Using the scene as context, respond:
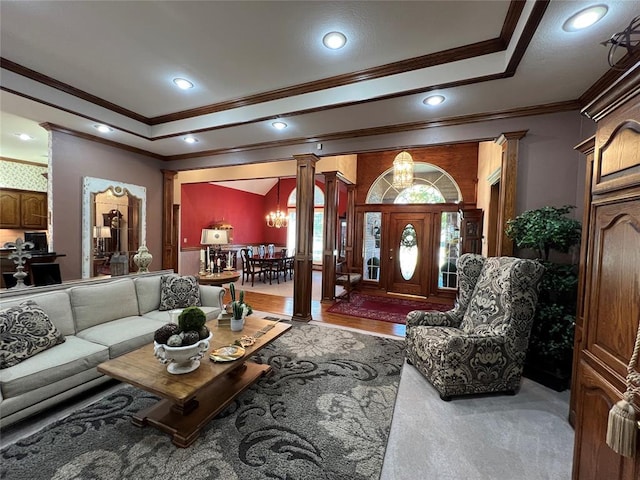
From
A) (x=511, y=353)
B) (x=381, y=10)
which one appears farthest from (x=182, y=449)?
(x=381, y=10)

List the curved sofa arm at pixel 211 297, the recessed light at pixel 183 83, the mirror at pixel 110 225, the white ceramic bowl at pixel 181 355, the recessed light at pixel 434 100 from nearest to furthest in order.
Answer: the white ceramic bowl at pixel 181 355, the recessed light at pixel 434 100, the recessed light at pixel 183 83, the curved sofa arm at pixel 211 297, the mirror at pixel 110 225

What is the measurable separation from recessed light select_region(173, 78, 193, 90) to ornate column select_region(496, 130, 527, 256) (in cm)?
351

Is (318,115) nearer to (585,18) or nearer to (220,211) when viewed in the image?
(585,18)

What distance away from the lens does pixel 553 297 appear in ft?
8.95

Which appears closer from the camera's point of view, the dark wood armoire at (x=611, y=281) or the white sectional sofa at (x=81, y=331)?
the dark wood armoire at (x=611, y=281)

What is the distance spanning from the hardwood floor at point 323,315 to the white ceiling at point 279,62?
289cm

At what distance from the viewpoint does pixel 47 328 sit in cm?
223

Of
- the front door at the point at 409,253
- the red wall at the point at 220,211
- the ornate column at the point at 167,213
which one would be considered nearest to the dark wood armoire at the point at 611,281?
the front door at the point at 409,253

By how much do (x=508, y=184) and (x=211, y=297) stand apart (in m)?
3.82

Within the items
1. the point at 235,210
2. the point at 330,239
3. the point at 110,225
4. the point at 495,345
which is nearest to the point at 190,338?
the point at 495,345

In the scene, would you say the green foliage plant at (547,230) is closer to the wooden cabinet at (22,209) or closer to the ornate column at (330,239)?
the ornate column at (330,239)

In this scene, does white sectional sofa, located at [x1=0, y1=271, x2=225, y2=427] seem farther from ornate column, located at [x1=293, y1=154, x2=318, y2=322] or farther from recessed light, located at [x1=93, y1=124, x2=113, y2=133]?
recessed light, located at [x1=93, y1=124, x2=113, y2=133]

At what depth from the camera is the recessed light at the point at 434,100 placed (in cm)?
277

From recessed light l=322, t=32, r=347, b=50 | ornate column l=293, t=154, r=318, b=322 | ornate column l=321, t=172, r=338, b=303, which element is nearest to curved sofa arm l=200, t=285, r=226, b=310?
ornate column l=293, t=154, r=318, b=322
